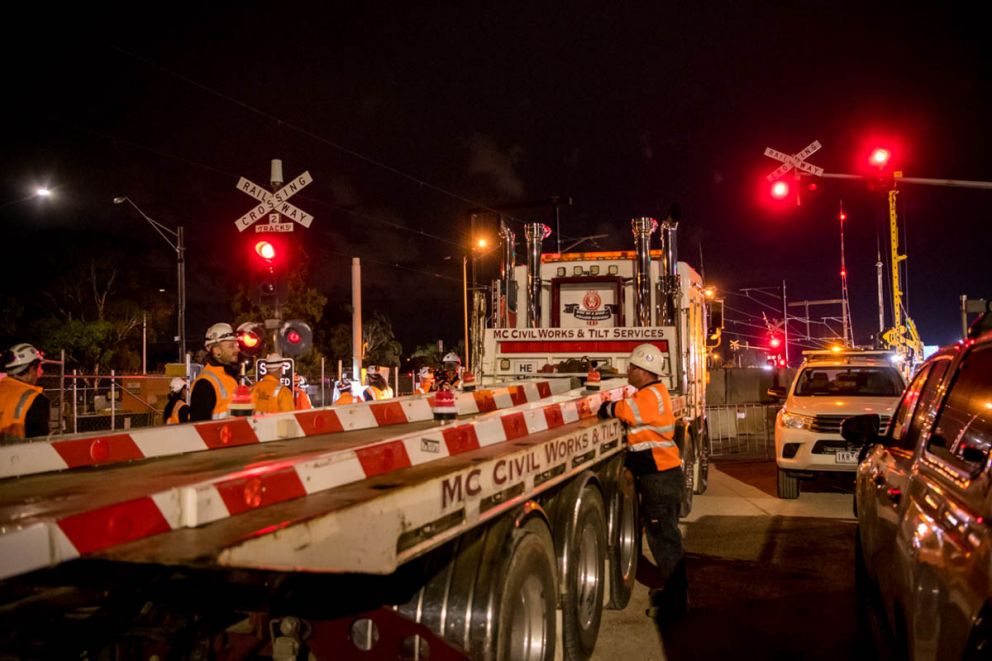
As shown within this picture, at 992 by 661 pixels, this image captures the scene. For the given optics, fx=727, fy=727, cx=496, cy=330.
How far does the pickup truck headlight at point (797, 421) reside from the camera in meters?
10.1

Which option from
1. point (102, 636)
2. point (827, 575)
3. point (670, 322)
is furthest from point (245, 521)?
point (670, 322)

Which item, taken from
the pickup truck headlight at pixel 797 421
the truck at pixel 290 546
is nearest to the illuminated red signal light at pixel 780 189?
the pickup truck headlight at pixel 797 421

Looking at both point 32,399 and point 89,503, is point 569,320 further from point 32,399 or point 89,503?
point 89,503

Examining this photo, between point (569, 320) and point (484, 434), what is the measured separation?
21.9 feet

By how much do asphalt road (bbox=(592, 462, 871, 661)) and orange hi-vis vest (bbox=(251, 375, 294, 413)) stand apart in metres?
4.02

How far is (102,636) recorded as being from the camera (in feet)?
8.64

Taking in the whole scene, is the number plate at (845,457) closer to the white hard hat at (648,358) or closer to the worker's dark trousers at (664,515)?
the worker's dark trousers at (664,515)

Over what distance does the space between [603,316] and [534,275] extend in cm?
114

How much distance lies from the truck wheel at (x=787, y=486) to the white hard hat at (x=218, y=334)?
798 centimetres

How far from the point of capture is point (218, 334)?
6.11m

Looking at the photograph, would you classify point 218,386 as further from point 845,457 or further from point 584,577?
point 845,457

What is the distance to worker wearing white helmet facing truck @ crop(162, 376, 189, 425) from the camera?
8.22 meters

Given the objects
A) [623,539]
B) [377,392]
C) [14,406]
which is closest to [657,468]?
[623,539]

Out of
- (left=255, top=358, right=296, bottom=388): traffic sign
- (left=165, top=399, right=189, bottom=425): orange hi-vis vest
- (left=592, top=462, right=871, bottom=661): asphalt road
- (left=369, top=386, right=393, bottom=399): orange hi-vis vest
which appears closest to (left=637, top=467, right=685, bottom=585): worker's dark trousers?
(left=592, top=462, right=871, bottom=661): asphalt road
